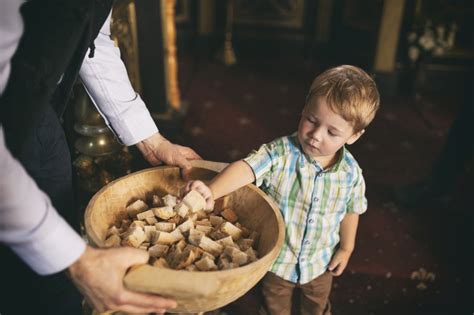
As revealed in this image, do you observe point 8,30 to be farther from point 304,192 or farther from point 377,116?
point 377,116

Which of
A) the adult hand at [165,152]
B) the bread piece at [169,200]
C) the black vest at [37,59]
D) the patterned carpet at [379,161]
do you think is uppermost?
the black vest at [37,59]

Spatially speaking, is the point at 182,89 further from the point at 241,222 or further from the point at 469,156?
the point at 241,222

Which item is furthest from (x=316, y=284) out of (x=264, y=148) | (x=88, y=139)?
(x=88, y=139)

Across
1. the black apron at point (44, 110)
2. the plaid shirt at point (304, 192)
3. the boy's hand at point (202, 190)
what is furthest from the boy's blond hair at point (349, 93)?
the black apron at point (44, 110)

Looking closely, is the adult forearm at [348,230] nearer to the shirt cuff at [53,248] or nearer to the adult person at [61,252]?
the adult person at [61,252]

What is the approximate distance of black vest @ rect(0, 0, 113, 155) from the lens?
39.0 inches

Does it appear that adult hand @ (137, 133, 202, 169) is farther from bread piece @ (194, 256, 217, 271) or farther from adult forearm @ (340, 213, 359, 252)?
adult forearm @ (340, 213, 359, 252)

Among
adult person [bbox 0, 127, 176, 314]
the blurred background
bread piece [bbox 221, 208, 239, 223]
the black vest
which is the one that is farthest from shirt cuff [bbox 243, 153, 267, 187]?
the blurred background

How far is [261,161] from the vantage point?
1391 mm

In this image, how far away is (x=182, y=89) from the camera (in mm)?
4320

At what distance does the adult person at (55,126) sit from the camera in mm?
966

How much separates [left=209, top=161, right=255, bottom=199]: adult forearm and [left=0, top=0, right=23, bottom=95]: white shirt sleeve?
→ 23.7 inches

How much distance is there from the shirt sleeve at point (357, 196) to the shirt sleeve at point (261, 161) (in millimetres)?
275

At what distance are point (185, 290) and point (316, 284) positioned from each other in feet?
2.50
